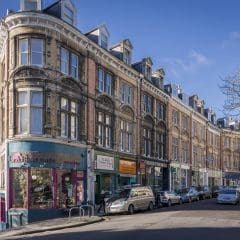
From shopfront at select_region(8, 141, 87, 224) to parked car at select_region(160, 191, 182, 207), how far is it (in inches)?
404

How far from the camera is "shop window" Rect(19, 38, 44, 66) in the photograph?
31.6 metres

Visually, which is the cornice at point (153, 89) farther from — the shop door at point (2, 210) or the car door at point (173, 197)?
the shop door at point (2, 210)

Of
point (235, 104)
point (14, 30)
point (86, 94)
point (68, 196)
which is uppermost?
point (14, 30)

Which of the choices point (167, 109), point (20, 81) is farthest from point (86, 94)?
point (167, 109)

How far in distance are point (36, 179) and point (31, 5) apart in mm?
11169

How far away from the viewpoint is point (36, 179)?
3075 cm

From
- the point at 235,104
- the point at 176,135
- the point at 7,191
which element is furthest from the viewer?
the point at 176,135

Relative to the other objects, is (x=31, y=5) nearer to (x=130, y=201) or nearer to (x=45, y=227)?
(x=130, y=201)

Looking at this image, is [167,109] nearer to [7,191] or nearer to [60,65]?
[60,65]

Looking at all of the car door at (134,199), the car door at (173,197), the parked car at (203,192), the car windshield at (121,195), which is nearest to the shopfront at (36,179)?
the car windshield at (121,195)

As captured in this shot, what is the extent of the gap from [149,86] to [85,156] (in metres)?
16.4

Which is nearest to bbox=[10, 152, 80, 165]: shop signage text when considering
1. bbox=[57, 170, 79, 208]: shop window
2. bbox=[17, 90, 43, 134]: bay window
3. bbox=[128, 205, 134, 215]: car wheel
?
bbox=[57, 170, 79, 208]: shop window

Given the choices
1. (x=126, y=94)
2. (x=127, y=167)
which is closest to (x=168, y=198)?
(x=127, y=167)

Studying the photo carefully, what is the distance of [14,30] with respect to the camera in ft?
104
